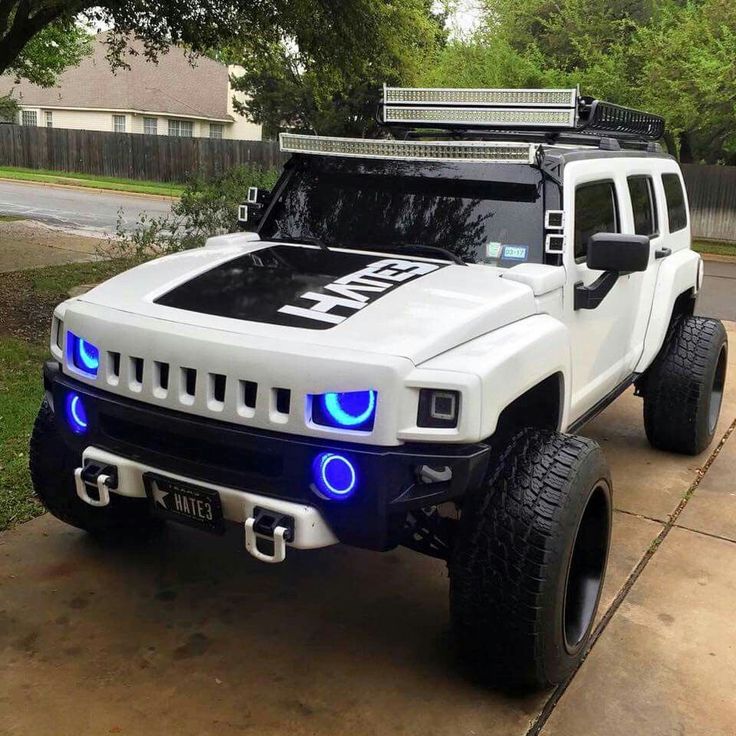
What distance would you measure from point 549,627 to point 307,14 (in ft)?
24.8

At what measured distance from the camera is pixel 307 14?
8758mm

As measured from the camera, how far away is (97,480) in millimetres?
3027

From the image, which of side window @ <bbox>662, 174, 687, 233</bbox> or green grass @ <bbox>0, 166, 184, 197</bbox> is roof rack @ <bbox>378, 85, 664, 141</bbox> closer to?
side window @ <bbox>662, 174, 687, 233</bbox>

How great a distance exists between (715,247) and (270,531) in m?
19.8

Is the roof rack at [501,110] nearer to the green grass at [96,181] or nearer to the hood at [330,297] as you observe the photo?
the hood at [330,297]

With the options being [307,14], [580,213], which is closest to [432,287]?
[580,213]

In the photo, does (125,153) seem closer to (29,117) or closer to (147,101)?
(147,101)

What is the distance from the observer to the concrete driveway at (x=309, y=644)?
2867 mm

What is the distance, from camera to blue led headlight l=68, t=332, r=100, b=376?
311 centimetres

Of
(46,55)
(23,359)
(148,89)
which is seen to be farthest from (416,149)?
(148,89)

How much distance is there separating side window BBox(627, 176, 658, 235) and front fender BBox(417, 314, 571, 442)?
1.62m

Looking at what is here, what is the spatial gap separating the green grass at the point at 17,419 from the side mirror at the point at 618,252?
298 centimetres

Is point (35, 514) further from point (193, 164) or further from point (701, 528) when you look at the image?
point (193, 164)

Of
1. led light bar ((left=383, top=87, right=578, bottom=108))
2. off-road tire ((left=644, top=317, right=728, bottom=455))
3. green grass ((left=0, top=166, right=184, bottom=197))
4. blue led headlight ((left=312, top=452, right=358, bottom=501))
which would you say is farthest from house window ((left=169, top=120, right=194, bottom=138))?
blue led headlight ((left=312, top=452, right=358, bottom=501))
